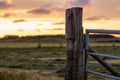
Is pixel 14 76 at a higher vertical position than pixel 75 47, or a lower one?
lower

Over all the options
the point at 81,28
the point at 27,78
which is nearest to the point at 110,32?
the point at 81,28

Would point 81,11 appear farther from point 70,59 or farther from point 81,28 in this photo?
point 70,59

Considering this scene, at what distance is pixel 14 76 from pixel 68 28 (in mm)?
2219

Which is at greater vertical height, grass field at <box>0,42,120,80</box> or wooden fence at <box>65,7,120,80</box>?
wooden fence at <box>65,7,120,80</box>

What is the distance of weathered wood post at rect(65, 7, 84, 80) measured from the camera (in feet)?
25.1

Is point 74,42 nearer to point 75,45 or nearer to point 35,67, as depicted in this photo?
point 75,45

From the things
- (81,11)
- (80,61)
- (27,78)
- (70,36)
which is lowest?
(27,78)

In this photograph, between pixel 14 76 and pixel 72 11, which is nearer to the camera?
pixel 72 11

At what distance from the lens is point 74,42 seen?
7703 millimetres

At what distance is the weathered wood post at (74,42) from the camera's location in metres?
7.64

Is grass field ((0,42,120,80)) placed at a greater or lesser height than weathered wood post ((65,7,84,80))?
lesser

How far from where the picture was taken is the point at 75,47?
25.2ft

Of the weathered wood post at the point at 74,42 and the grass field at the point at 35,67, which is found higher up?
the weathered wood post at the point at 74,42

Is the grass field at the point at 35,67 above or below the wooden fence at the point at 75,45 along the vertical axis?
below
